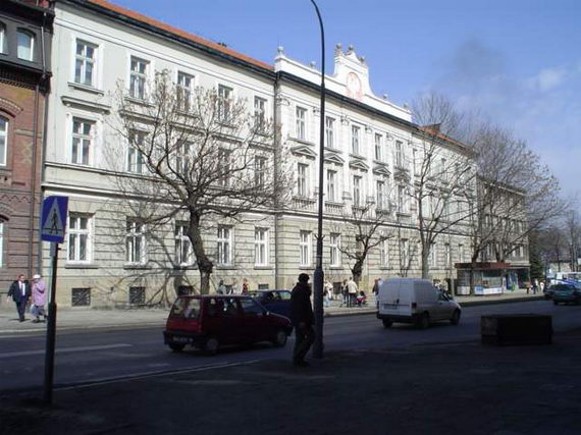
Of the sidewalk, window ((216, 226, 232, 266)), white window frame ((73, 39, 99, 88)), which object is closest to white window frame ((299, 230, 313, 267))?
window ((216, 226, 232, 266))

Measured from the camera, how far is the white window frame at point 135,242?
100 ft

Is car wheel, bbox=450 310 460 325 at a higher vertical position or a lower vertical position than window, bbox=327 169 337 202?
lower

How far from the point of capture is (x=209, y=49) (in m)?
35.2

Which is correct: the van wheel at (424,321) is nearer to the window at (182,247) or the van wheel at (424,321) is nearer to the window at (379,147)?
the window at (182,247)

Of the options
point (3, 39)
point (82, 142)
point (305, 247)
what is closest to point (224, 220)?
point (305, 247)

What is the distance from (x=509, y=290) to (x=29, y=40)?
172 feet

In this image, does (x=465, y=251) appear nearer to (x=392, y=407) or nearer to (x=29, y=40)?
(x=29, y=40)

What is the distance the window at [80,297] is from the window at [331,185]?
19993 mm

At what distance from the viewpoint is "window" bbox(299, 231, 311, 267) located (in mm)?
40781

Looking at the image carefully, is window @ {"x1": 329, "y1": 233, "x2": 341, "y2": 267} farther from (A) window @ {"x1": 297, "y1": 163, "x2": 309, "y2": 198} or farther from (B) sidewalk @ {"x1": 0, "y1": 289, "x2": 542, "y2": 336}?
(B) sidewalk @ {"x1": 0, "y1": 289, "x2": 542, "y2": 336}

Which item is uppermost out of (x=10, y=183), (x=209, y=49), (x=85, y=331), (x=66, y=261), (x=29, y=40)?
(x=209, y=49)

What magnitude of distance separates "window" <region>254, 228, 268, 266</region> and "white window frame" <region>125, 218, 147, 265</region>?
333 inches

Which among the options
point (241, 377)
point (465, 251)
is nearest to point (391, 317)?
point (241, 377)

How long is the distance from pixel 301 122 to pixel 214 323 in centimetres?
2871
